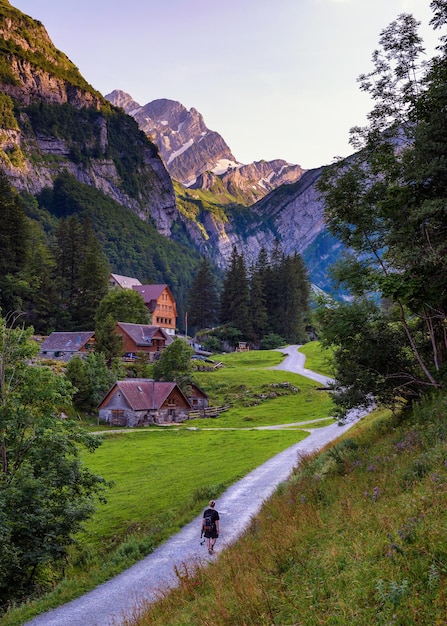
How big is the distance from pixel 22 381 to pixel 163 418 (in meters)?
41.3

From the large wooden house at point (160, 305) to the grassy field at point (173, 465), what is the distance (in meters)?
47.1

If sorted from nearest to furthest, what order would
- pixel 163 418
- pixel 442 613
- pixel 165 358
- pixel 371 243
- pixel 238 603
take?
pixel 442 613
pixel 238 603
pixel 371 243
pixel 163 418
pixel 165 358

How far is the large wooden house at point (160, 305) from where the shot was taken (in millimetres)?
115494

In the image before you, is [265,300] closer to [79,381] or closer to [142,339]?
[142,339]

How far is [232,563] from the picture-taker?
983 cm

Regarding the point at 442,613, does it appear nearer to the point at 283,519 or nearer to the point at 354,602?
the point at 354,602

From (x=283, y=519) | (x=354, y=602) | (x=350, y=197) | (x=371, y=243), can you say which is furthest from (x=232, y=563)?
(x=350, y=197)

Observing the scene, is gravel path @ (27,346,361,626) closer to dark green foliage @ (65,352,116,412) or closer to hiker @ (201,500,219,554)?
hiker @ (201,500,219,554)

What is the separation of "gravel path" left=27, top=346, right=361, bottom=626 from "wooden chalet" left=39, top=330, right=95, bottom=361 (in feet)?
171

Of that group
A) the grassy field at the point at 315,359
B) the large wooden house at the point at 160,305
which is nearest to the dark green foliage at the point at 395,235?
the grassy field at the point at 315,359

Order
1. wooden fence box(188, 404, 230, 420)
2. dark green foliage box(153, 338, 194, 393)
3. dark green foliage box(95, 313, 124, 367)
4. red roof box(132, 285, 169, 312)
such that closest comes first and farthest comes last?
Answer: wooden fence box(188, 404, 230, 420)
dark green foliage box(153, 338, 194, 393)
dark green foliage box(95, 313, 124, 367)
red roof box(132, 285, 169, 312)

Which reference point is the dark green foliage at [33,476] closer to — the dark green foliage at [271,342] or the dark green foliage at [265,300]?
the dark green foliage at [265,300]

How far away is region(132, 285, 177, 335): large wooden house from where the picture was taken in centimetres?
11549

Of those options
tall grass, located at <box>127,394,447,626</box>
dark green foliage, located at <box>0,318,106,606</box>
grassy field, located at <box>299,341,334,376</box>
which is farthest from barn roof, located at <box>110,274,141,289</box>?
tall grass, located at <box>127,394,447,626</box>
